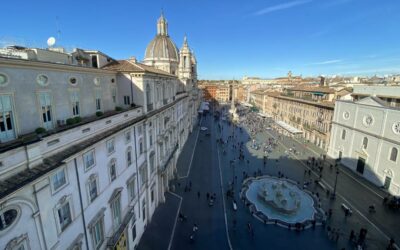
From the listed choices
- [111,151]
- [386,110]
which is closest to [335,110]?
[386,110]

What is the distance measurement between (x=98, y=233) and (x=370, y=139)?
35.4 m

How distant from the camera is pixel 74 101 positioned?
12758 mm

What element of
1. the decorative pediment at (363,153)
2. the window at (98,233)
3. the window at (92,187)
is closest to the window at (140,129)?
the window at (92,187)

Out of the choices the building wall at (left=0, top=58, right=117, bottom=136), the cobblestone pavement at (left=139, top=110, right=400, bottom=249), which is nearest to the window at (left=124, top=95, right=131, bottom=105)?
the building wall at (left=0, top=58, right=117, bottom=136)

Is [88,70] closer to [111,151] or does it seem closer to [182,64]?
[111,151]

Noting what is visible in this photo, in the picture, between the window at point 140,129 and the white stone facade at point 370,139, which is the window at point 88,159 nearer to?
the window at point 140,129

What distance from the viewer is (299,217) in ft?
70.1

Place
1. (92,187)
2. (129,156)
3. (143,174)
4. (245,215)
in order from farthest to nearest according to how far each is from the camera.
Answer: (245,215) → (143,174) → (129,156) → (92,187)

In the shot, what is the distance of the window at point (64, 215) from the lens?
352 inches

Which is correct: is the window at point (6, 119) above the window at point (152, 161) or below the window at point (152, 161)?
above

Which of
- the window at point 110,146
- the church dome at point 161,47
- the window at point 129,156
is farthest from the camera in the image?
the church dome at point 161,47

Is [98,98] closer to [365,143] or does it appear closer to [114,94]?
[114,94]

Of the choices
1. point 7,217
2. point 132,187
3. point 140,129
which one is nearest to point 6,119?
point 7,217

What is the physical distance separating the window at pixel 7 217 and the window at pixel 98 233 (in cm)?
517
